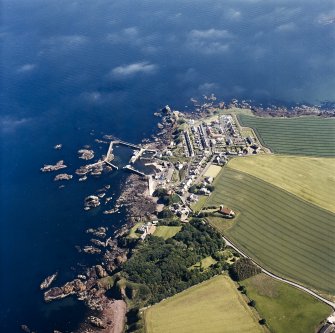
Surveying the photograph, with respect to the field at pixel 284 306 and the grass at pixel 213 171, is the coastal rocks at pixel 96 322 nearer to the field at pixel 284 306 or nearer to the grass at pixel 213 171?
the field at pixel 284 306

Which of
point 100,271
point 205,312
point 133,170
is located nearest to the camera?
point 205,312

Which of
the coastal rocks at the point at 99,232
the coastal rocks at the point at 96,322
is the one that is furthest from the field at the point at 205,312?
the coastal rocks at the point at 99,232

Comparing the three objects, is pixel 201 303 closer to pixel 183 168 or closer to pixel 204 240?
pixel 204 240

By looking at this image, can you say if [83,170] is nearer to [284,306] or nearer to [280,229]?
[280,229]

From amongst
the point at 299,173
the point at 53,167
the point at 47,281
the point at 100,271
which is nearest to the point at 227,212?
the point at 299,173

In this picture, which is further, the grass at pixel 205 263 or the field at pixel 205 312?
the grass at pixel 205 263

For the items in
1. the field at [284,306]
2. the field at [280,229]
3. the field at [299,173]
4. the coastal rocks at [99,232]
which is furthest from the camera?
the field at [299,173]

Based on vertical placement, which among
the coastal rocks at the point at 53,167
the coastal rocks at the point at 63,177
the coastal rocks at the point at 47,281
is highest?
the coastal rocks at the point at 53,167
